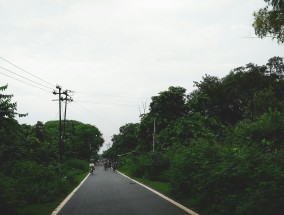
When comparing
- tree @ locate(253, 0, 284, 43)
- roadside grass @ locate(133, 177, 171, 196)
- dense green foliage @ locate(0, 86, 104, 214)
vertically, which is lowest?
roadside grass @ locate(133, 177, 171, 196)

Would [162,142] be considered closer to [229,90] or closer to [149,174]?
[149,174]

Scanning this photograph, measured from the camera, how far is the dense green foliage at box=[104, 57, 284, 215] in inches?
382

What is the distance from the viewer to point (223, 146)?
15.7 meters

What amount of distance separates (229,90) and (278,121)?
40121mm

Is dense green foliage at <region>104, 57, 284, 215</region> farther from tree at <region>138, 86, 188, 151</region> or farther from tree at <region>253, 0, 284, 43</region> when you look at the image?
tree at <region>253, 0, 284, 43</region>

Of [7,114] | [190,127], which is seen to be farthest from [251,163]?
[190,127]

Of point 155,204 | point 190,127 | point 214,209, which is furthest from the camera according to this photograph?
point 190,127

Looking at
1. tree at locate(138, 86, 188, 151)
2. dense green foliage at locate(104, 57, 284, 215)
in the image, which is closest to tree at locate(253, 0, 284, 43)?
dense green foliage at locate(104, 57, 284, 215)

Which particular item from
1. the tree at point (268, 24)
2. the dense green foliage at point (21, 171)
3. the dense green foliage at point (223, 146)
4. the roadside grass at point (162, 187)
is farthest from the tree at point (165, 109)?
the tree at point (268, 24)

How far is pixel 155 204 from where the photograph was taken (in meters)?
13.2

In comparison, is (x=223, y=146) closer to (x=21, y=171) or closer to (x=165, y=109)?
(x=21, y=171)

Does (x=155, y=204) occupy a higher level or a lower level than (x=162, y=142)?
lower

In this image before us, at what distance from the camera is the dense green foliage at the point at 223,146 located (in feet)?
31.8

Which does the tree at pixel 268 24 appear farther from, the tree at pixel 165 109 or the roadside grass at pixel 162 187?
the tree at pixel 165 109
